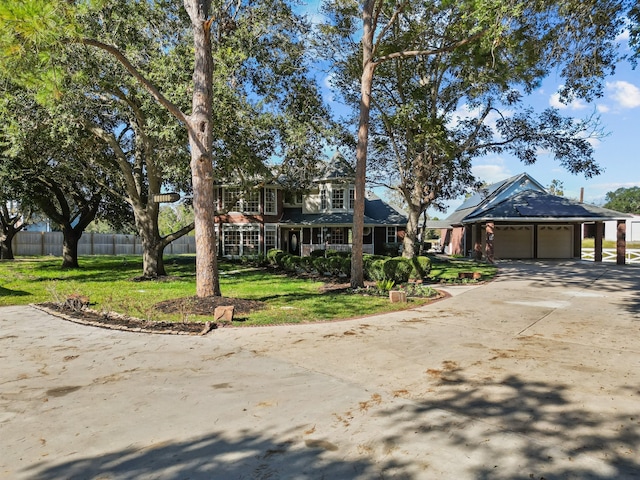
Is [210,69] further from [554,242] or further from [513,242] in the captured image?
[554,242]

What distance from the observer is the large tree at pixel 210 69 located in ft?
23.5

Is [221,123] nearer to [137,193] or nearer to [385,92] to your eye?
[137,193]

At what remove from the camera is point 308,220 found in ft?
86.6

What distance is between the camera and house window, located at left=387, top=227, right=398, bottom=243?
26.1 meters

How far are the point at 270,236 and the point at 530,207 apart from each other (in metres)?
15.9

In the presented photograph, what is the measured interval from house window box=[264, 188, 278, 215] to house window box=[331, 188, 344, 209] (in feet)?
13.0

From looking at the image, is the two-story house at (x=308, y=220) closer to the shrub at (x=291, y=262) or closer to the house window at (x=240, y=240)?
the house window at (x=240, y=240)

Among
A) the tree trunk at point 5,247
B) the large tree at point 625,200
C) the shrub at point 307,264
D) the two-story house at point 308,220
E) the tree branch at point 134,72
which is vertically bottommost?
the shrub at point 307,264

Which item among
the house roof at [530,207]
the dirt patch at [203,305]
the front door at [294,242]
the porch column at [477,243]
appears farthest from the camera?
the front door at [294,242]

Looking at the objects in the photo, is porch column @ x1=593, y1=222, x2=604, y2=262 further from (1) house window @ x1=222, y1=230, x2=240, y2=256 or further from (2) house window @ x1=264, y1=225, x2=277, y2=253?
(1) house window @ x1=222, y1=230, x2=240, y2=256

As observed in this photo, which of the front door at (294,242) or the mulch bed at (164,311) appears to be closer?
the mulch bed at (164,311)

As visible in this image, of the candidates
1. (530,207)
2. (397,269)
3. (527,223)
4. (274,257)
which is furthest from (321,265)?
(527,223)

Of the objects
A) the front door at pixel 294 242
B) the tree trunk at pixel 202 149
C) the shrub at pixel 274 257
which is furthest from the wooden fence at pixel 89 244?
the tree trunk at pixel 202 149

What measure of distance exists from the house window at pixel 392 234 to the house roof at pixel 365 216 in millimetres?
650
